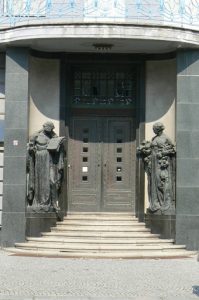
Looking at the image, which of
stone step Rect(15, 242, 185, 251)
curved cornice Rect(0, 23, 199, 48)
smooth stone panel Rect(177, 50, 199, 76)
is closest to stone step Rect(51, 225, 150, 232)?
stone step Rect(15, 242, 185, 251)

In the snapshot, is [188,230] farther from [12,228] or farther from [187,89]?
[12,228]

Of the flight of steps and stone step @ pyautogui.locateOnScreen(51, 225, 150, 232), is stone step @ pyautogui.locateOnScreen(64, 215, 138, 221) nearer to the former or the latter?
the flight of steps

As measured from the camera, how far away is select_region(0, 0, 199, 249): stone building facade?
15922 millimetres

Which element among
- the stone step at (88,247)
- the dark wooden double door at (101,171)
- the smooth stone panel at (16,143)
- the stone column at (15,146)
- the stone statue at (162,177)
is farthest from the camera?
the dark wooden double door at (101,171)

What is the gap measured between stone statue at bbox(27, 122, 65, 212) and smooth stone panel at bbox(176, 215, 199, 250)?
2.97m

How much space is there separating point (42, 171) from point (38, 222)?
121 centimetres

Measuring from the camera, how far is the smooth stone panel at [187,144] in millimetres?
16203

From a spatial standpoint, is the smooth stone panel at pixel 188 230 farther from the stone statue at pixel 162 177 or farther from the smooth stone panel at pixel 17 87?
the smooth stone panel at pixel 17 87

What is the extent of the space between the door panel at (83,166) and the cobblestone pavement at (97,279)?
2.86 m

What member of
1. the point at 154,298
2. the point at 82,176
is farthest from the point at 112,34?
the point at 154,298

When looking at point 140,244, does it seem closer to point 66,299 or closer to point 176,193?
point 176,193

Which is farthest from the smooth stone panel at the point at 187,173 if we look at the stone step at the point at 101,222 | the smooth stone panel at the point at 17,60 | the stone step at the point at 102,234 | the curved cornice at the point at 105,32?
the smooth stone panel at the point at 17,60

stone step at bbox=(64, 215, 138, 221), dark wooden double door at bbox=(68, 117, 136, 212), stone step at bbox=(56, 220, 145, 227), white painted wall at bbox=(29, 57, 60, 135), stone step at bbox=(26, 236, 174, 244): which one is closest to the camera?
stone step at bbox=(26, 236, 174, 244)

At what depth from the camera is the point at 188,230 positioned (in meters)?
16.1
